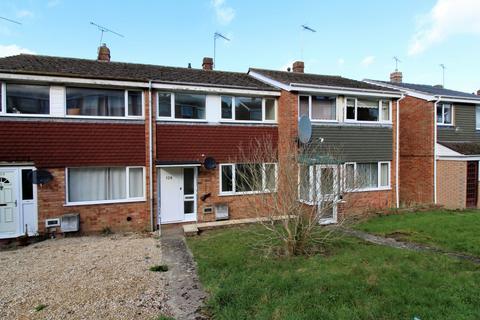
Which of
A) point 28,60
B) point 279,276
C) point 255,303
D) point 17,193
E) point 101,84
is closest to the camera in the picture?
point 255,303

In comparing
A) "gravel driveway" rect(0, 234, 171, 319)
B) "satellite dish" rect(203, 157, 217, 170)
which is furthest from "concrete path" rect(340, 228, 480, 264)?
"gravel driveway" rect(0, 234, 171, 319)

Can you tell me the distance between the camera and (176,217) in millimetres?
10844

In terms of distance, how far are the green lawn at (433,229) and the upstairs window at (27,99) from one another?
35.9ft

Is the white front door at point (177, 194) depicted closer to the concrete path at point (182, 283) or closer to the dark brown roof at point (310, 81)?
the concrete path at point (182, 283)

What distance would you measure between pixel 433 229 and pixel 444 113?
A: 361 inches

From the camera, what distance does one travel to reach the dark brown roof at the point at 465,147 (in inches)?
545

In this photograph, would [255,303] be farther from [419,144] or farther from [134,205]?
[419,144]

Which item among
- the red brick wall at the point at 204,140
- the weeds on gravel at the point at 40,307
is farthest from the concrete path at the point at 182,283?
the red brick wall at the point at 204,140

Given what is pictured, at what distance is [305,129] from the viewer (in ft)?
35.6

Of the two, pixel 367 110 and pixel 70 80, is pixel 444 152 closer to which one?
pixel 367 110

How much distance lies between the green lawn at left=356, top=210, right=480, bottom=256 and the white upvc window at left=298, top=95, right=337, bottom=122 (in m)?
4.44

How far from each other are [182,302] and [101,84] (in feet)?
25.4

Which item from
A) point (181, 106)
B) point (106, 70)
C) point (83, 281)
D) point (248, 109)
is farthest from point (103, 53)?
point (83, 281)

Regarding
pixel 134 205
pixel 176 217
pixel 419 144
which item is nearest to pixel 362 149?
pixel 419 144
